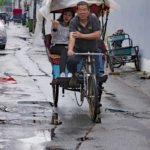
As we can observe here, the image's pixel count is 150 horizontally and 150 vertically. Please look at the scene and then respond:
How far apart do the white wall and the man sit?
29.0 ft

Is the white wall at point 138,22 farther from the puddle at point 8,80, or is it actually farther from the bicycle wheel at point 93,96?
the bicycle wheel at point 93,96

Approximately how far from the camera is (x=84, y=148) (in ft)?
22.6

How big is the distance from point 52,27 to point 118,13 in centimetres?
1341

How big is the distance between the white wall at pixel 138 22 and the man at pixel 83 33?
8.84m

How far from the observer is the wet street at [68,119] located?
284 inches

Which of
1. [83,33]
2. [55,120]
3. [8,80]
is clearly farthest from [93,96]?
[8,80]

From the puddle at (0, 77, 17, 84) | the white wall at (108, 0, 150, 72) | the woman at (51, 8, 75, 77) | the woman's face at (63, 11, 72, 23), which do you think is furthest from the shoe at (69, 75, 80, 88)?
the white wall at (108, 0, 150, 72)

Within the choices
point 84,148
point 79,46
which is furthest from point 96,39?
point 84,148

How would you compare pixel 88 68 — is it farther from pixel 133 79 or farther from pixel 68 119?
pixel 133 79

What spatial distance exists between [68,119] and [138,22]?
11435mm

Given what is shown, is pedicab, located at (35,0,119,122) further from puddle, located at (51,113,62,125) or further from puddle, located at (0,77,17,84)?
puddle, located at (0,77,17,84)

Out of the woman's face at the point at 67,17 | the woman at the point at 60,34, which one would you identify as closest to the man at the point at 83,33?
the woman at the point at 60,34

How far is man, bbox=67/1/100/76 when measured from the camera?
30.8 feet

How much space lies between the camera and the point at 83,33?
9555 millimetres
